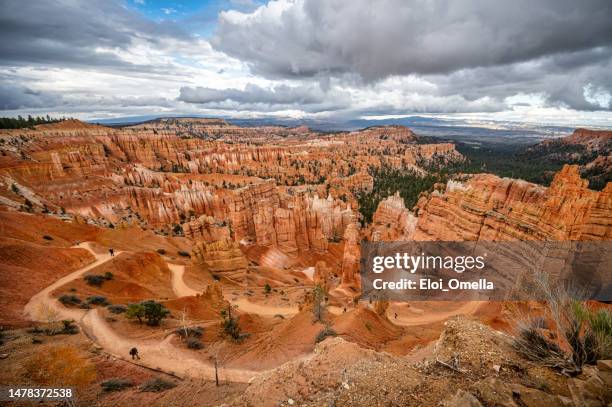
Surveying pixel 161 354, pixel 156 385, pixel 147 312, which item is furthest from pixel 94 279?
pixel 156 385

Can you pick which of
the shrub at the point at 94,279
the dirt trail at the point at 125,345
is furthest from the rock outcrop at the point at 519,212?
the shrub at the point at 94,279

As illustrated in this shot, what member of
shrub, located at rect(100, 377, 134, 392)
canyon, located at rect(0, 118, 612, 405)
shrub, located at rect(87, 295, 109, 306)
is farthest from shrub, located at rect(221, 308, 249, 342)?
shrub, located at rect(87, 295, 109, 306)

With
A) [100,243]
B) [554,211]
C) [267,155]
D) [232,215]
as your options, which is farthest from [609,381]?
[267,155]

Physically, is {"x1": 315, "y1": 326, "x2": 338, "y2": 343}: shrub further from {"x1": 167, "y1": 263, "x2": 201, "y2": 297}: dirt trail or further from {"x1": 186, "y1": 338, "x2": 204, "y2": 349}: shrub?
{"x1": 167, "y1": 263, "x2": 201, "y2": 297}: dirt trail

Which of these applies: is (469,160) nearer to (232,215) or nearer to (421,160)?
(421,160)

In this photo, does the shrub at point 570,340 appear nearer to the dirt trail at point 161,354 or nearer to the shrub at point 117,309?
the dirt trail at point 161,354

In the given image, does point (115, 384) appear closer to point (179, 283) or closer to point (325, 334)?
point (325, 334)
